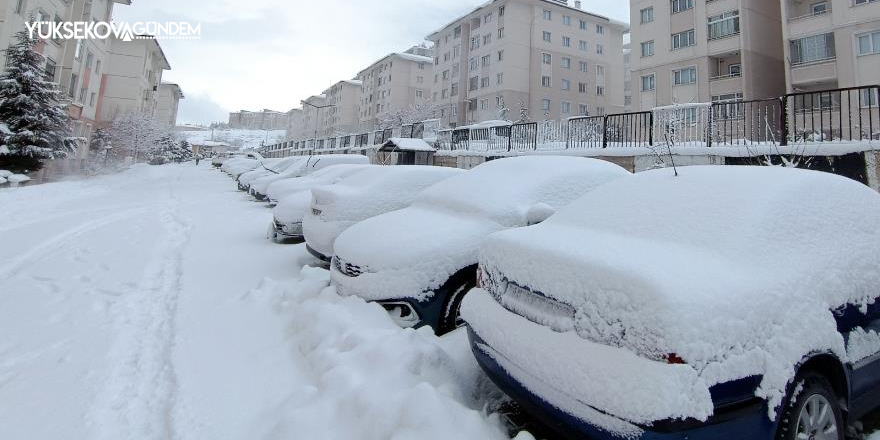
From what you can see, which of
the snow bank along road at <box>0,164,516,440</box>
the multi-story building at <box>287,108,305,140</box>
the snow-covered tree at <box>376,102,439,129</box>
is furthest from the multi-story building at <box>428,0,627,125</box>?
the multi-story building at <box>287,108,305,140</box>

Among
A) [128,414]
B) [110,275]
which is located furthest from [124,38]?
[128,414]

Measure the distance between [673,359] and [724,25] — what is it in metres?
32.6

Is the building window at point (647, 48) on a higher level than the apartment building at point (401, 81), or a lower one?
lower

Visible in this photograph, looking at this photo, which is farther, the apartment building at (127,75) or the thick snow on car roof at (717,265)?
the apartment building at (127,75)

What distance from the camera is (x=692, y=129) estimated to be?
427 inches

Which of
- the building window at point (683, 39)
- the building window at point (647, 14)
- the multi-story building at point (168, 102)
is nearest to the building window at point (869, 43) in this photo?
the building window at point (683, 39)

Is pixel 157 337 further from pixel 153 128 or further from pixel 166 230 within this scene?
pixel 153 128

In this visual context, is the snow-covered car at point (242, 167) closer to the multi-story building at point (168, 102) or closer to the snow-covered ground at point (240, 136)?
the multi-story building at point (168, 102)

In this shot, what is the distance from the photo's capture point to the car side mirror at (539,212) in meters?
3.64

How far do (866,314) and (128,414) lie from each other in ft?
13.4

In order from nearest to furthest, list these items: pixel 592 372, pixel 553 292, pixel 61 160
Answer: pixel 592 372 < pixel 553 292 < pixel 61 160

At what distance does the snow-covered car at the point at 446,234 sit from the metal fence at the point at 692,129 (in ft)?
15.2

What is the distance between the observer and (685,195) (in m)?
2.57

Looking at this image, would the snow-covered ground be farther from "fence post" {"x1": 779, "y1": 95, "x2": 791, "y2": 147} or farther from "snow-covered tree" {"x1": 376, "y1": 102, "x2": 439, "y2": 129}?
"fence post" {"x1": 779, "y1": 95, "x2": 791, "y2": 147}
